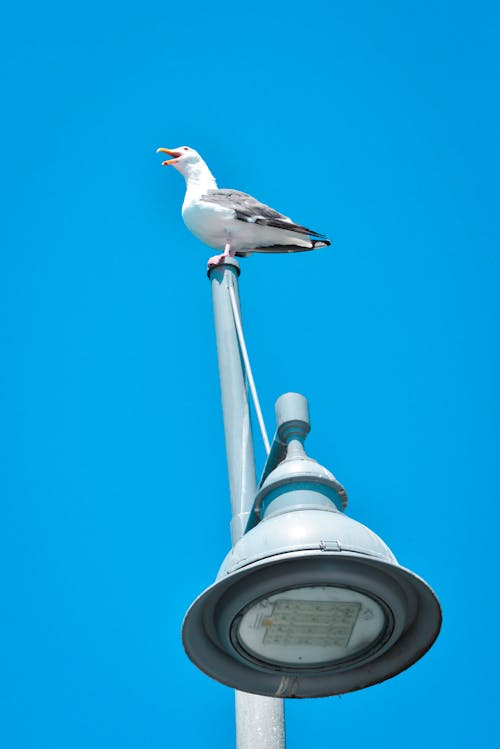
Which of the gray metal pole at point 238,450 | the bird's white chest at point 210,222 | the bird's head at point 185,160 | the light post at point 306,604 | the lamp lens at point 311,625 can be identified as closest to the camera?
the light post at point 306,604

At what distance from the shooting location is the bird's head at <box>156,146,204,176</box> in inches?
266

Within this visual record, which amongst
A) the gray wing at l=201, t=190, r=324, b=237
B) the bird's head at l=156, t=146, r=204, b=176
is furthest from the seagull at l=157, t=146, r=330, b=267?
the bird's head at l=156, t=146, r=204, b=176

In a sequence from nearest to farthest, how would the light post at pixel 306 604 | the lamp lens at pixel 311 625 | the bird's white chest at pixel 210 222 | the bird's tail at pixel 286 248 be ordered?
the light post at pixel 306 604 < the lamp lens at pixel 311 625 < the bird's white chest at pixel 210 222 < the bird's tail at pixel 286 248

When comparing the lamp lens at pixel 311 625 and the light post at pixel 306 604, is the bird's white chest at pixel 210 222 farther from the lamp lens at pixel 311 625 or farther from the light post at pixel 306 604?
the lamp lens at pixel 311 625

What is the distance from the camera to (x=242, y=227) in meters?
5.18

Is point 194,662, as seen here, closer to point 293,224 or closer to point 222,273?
point 222,273

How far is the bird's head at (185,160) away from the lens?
22.1ft

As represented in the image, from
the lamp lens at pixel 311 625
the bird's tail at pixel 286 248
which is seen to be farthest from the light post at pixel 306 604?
the bird's tail at pixel 286 248

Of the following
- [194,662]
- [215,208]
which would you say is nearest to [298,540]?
[194,662]

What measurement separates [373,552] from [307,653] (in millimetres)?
436

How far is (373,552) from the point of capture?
220 cm

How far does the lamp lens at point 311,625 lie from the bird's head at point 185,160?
15.9 feet

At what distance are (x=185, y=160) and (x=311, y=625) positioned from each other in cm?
505

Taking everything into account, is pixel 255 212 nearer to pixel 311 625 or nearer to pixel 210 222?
pixel 210 222
